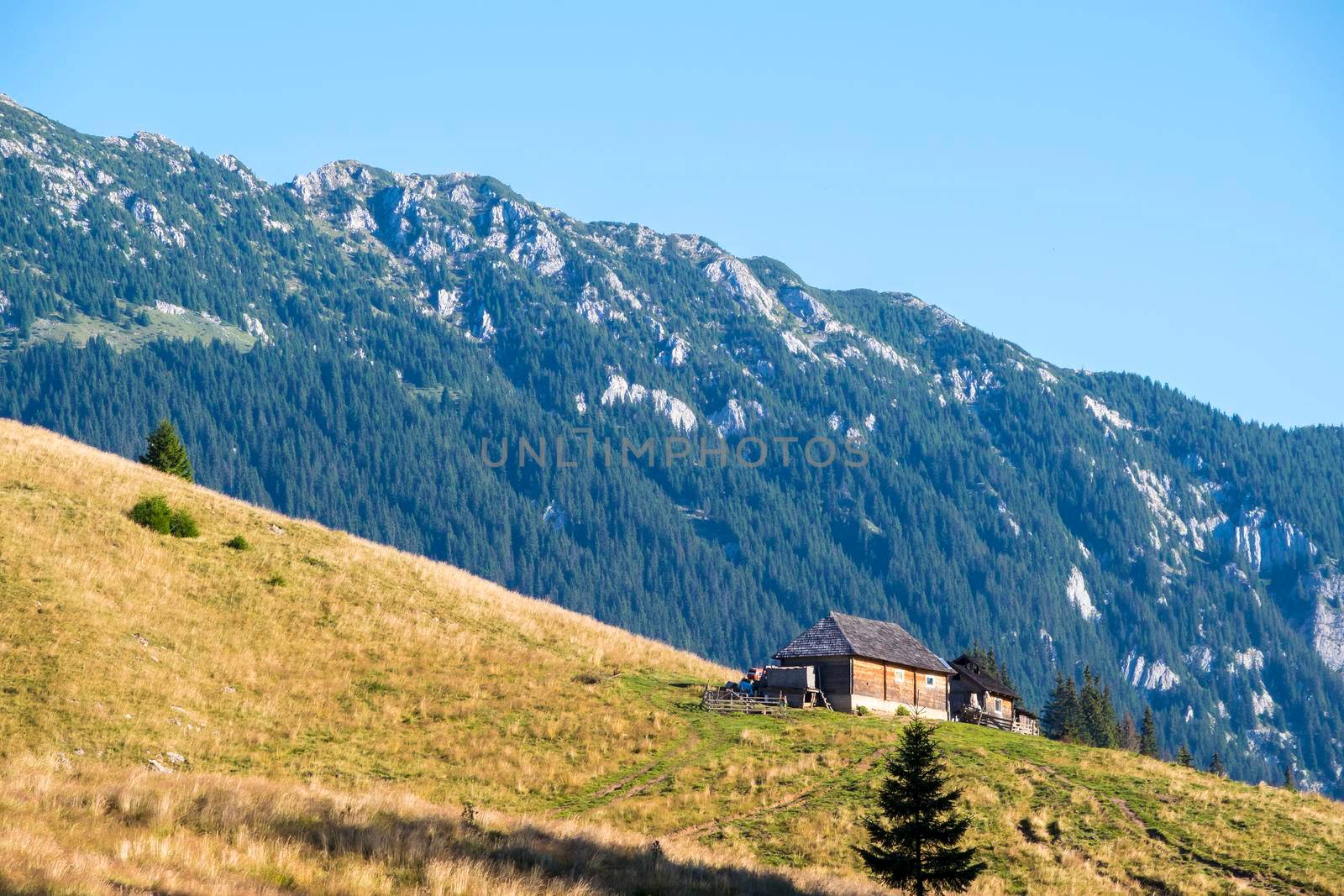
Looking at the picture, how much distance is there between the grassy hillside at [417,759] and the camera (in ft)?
66.4

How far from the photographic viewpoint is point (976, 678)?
3049 inches

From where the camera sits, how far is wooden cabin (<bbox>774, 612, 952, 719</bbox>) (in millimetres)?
63594

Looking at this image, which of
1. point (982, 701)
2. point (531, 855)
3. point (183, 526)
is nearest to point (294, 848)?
point (531, 855)

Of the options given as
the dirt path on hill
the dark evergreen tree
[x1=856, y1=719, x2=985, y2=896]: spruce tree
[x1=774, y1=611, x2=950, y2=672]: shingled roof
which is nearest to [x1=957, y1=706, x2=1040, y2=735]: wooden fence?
[x1=774, y1=611, x2=950, y2=672]: shingled roof

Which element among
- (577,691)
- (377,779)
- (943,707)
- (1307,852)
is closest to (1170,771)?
(1307,852)

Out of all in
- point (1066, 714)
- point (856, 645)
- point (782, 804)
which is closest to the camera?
point (782, 804)

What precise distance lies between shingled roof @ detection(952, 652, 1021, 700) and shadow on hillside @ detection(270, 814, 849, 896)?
2154 inches

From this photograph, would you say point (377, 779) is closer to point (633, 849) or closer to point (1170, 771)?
point (633, 849)

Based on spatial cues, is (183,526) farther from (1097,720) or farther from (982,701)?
(1097,720)

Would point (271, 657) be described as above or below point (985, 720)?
above

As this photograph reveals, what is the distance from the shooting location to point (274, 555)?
62875 mm

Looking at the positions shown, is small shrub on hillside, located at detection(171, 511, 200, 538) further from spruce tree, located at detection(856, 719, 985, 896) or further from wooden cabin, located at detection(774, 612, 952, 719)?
spruce tree, located at detection(856, 719, 985, 896)

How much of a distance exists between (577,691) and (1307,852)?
2907cm

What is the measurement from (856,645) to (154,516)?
36.4m
